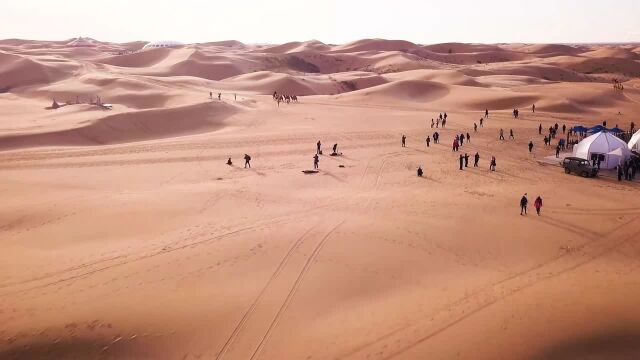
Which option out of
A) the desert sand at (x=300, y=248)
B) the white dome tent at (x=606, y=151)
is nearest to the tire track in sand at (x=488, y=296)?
the desert sand at (x=300, y=248)

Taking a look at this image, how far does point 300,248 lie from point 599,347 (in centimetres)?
705

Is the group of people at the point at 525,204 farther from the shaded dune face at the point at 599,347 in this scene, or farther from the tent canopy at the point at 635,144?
the tent canopy at the point at 635,144

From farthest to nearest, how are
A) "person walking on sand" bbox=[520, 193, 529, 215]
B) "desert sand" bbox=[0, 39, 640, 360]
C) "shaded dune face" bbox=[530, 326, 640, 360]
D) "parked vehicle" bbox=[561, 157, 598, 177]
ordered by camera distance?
"parked vehicle" bbox=[561, 157, 598, 177] < "person walking on sand" bbox=[520, 193, 529, 215] < "desert sand" bbox=[0, 39, 640, 360] < "shaded dune face" bbox=[530, 326, 640, 360]

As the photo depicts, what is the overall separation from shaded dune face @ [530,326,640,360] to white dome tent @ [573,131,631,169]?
15386mm

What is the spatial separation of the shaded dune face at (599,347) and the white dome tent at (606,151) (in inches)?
606

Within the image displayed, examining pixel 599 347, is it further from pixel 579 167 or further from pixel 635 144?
pixel 635 144

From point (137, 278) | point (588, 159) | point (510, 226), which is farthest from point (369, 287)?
point (588, 159)

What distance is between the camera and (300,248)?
12.8 m

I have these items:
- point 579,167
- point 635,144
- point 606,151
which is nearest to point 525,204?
point 579,167

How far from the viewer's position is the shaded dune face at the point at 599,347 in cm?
862

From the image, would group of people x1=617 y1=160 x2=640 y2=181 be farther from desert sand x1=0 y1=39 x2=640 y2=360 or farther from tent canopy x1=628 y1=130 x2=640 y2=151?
tent canopy x1=628 y1=130 x2=640 y2=151

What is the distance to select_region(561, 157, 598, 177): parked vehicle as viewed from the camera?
69.8 ft

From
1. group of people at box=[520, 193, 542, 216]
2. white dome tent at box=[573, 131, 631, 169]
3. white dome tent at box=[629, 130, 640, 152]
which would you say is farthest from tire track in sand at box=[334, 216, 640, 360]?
white dome tent at box=[629, 130, 640, 152]

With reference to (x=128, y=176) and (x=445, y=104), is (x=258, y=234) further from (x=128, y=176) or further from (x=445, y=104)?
(x=445, y=104)
